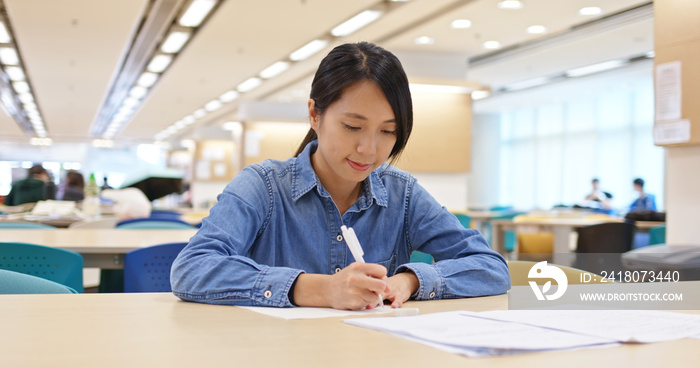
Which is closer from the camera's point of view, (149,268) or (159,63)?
(149,268)

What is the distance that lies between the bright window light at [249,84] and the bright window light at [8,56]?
3.20 meters

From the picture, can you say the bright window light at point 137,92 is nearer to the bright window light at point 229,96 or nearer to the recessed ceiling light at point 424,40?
the bright window light at point 229,96

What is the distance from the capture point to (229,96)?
40.3 ft

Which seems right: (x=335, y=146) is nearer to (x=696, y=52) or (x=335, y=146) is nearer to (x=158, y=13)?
(x=696, y=52)

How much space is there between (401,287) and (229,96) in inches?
447

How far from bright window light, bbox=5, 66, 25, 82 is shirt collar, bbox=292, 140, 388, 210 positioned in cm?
981

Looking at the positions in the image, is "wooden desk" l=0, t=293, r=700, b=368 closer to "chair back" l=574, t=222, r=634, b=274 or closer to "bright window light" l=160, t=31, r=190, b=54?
"chair back" l=574, t=222, r=634, b=274

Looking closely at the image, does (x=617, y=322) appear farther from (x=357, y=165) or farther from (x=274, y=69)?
(x=274, y=69)

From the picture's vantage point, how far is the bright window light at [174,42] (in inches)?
304

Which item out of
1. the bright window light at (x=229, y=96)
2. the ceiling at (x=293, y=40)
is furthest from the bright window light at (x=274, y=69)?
the bright window light at (x=229, y=96)

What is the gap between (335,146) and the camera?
1534 mm

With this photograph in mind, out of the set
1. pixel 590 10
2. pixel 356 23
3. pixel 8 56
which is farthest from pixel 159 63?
pixel 590 10

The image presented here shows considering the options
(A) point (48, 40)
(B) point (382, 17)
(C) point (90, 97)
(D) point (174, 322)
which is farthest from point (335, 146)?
(C) point (90, 97)

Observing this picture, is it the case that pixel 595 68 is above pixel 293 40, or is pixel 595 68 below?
above
